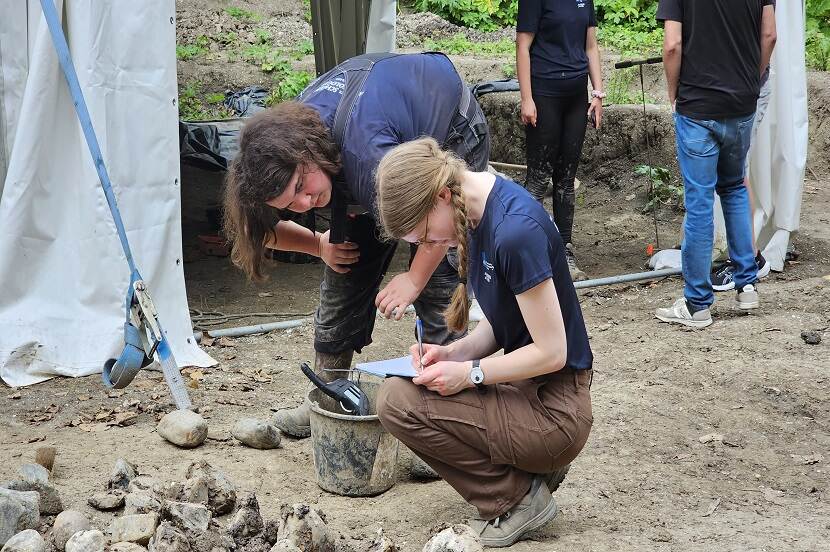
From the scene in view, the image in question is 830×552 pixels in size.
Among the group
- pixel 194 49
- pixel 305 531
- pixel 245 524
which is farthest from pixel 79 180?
pixel 194 49

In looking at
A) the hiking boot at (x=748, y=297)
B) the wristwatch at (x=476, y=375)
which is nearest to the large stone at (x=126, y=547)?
the wristwatch at (x=476, y=375)

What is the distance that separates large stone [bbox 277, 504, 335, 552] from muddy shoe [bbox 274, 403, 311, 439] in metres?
1.23

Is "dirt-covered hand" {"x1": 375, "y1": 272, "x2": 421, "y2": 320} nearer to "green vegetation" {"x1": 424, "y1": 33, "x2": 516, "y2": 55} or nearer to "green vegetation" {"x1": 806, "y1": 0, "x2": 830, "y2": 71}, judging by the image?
"green vegetation" {"x1": 806, "y1": 0, "x2": 830, "y2": 71}

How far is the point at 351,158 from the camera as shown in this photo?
114 inches

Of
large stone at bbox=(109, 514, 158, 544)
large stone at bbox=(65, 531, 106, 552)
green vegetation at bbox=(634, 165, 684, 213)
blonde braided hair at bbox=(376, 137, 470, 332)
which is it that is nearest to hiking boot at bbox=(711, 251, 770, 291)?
green vegetation at bbox=(634, 165, 684, 213)

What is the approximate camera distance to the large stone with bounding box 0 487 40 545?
2.85 m

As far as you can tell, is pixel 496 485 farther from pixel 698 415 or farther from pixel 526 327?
pixel 698 415

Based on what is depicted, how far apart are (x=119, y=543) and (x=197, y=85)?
8751mm

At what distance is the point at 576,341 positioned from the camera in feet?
9.33

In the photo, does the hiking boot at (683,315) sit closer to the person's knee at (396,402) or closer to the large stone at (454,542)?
the person's knee at (396,402)

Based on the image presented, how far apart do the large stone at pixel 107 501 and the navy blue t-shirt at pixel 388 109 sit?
4.09 feet

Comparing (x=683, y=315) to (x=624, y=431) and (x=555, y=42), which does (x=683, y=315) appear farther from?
(x=555, y=42)

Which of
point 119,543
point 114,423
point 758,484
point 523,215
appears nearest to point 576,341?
point 523,215

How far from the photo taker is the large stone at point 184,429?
3.79 m
